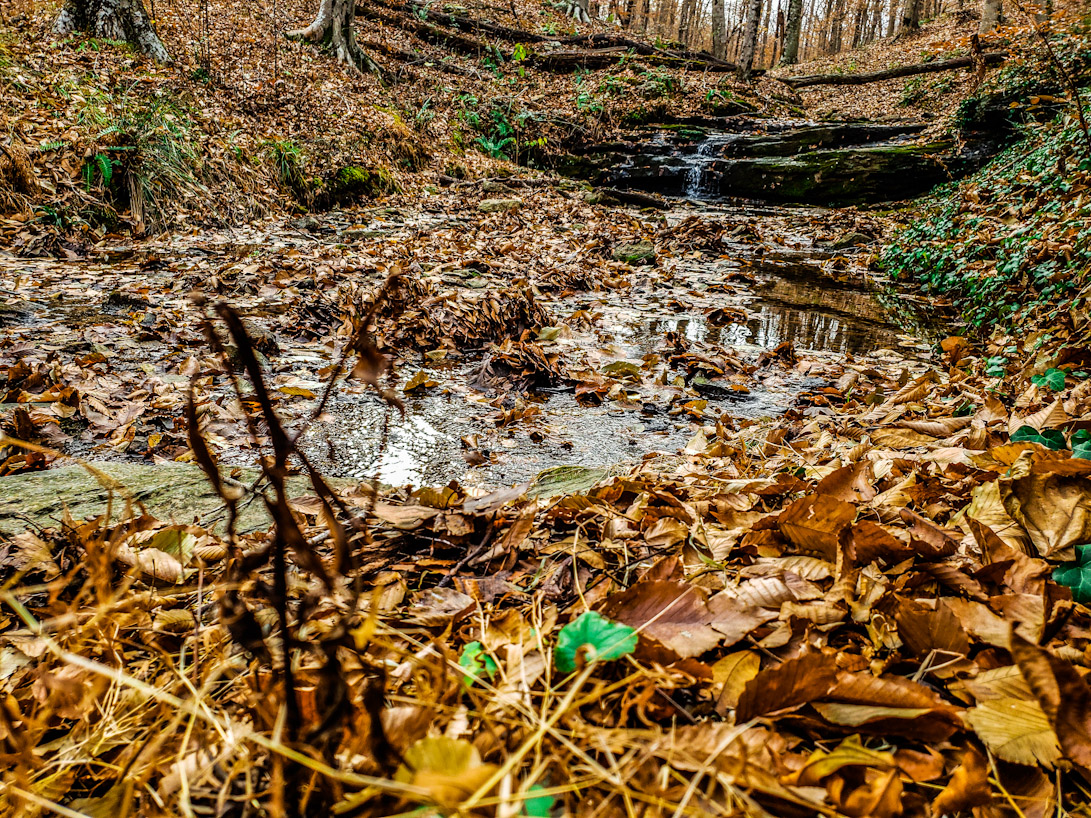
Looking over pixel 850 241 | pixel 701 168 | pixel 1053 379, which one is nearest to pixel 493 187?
pixel 701 168

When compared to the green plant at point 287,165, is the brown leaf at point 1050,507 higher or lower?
lower

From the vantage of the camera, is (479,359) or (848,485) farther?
(479,359)

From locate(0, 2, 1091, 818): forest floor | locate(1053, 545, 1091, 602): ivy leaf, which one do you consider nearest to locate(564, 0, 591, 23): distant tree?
locate(0, 2, 1091, 818): forest floor

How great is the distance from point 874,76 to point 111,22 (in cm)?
1910

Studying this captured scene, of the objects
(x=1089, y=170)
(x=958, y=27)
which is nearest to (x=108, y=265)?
(x=1089, y=170)

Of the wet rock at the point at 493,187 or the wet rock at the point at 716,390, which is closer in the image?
the wet rock at the point at 716,390

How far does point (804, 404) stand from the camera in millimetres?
3145

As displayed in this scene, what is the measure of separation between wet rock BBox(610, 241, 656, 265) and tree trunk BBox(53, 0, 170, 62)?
296 inches

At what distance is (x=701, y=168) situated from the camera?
39.8ft

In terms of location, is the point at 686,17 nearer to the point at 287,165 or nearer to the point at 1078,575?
the point at 287,165

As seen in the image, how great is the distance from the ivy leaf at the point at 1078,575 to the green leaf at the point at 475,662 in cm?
97

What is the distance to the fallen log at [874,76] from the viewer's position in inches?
580

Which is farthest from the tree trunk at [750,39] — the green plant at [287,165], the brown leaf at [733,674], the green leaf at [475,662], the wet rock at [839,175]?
the green leaf at [475,662]

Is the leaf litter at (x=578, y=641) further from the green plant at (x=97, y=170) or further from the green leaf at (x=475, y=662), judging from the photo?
the green plant at (x=97, y=170)
